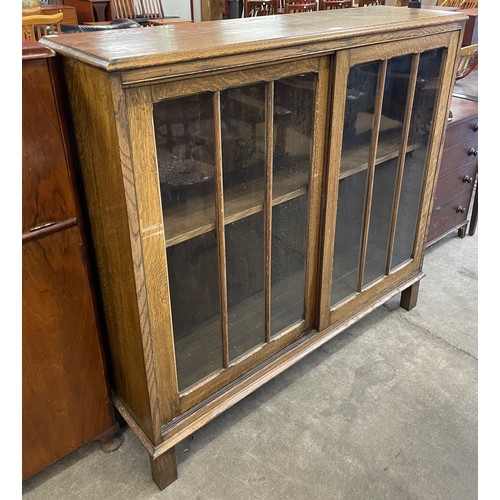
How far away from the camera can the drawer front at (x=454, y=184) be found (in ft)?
5.74

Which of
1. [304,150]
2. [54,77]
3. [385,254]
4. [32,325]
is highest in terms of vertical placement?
[54,77]

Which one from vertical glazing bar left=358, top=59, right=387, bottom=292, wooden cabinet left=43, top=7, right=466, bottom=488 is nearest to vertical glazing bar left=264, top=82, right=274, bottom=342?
wooden cabinet left=43, top=7, right=466, bottom=488

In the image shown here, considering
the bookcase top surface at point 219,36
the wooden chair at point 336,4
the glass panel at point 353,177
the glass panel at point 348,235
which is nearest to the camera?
the bookcase top surface at point 219,36

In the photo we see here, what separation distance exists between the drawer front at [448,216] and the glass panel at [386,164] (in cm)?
51

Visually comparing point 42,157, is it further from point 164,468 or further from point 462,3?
point 462,3

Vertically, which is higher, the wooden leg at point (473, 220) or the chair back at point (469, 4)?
the chair back at point (469, 4)

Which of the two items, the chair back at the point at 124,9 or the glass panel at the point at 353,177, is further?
the chair back at the point at 124,9

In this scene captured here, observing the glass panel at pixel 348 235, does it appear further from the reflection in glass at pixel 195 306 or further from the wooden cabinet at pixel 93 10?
the wooden cabinet at pixel 93 10

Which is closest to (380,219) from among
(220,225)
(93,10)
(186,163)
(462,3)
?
(220,225)

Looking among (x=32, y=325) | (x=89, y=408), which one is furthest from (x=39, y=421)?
(x=32, y=325)

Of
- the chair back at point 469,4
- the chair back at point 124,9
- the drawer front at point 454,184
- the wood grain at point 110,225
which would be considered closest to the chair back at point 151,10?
the chair back at point 124,9

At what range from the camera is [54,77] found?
2.53ft

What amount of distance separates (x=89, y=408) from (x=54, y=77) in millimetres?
688

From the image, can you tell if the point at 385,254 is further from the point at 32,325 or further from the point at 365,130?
the point at 32,325
